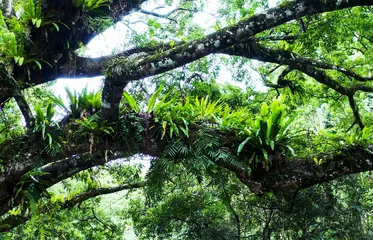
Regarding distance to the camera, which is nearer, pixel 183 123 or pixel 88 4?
pixel 183 123

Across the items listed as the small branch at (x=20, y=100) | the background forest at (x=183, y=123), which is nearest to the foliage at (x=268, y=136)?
the background forest at (x=183, y=123)

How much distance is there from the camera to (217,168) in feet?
12.4

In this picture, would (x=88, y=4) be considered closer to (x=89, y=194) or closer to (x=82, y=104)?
(x=82, y=104)

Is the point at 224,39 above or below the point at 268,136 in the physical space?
above

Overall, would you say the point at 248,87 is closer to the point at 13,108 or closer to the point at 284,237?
the point at 284,237

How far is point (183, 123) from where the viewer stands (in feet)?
11.5

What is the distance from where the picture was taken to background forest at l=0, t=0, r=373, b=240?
3.34 meters

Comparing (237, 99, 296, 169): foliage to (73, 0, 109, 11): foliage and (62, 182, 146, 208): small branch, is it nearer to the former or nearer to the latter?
(73, 0, 109, 11): foliage

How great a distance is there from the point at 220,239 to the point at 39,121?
330 cm

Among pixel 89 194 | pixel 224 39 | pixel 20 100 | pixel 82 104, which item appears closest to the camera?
pixel 224 39

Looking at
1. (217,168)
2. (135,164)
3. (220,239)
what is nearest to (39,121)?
(217,168)

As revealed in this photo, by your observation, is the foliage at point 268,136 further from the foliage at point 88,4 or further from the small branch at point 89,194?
the small branch at point 89,194

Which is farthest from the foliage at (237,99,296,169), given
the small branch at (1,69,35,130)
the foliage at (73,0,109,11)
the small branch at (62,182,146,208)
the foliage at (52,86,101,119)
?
the small branch at (62,182,146,208)

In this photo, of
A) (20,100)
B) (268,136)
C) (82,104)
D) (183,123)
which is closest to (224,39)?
(183,123)
